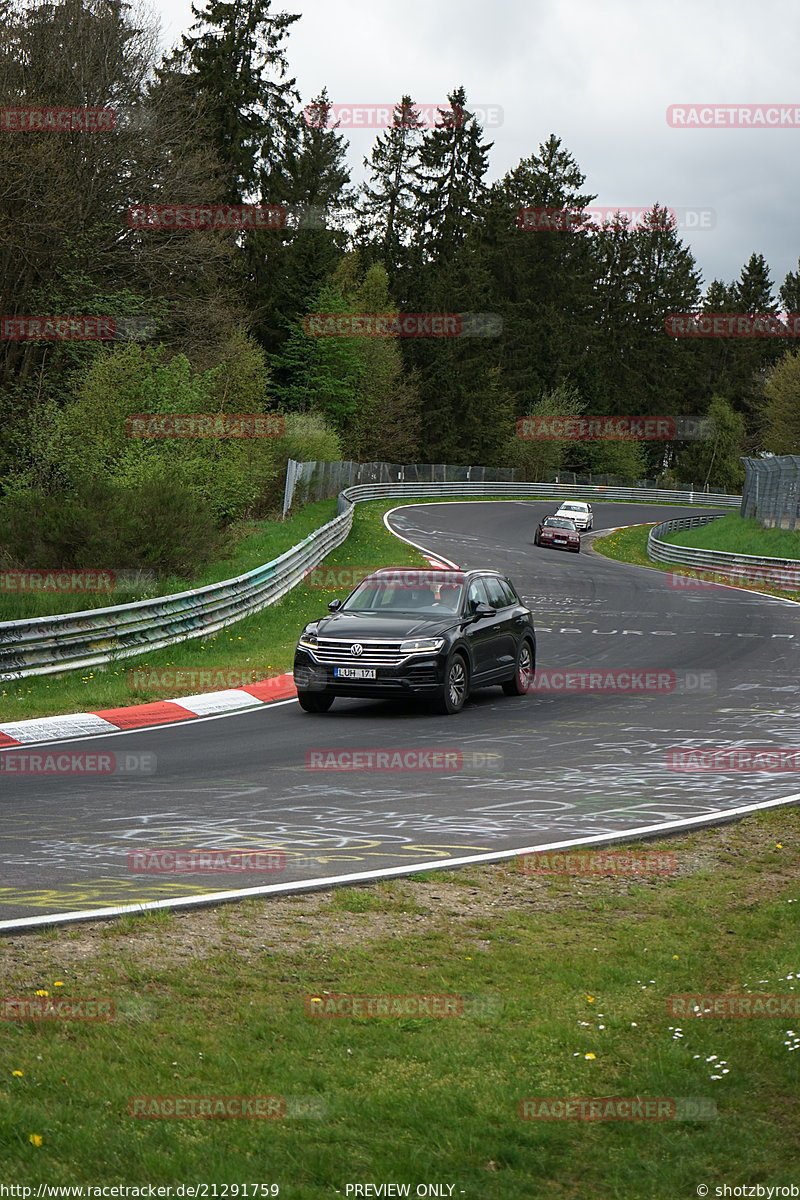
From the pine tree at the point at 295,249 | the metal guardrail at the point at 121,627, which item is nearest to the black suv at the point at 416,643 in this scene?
the metal guardrail at the point at 121,627

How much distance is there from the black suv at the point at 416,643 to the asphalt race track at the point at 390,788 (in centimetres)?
39

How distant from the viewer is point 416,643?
1616 centimetres

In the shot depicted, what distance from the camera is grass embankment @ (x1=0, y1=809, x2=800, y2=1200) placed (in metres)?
4.46

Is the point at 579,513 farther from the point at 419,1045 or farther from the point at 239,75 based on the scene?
the point at 419,1045

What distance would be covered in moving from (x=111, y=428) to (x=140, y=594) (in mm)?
11671

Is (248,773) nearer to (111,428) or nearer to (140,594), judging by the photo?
(140,594)

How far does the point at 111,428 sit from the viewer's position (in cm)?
3234

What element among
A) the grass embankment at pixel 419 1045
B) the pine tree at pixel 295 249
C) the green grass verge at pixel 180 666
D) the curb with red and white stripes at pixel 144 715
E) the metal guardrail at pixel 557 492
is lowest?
the curb with red and white stripes at pixel 144 715

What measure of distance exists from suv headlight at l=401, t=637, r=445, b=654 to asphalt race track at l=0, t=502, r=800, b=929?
33.0 inches

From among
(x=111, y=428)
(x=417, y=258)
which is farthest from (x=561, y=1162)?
(x=417, y=258)

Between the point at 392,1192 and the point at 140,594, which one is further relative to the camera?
the point at 140,594

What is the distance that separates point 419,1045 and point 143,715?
11.1m

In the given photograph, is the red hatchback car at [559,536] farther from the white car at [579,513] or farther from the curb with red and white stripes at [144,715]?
the curb with red and white stripes at [144,715]

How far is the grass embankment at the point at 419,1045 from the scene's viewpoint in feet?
14.6
